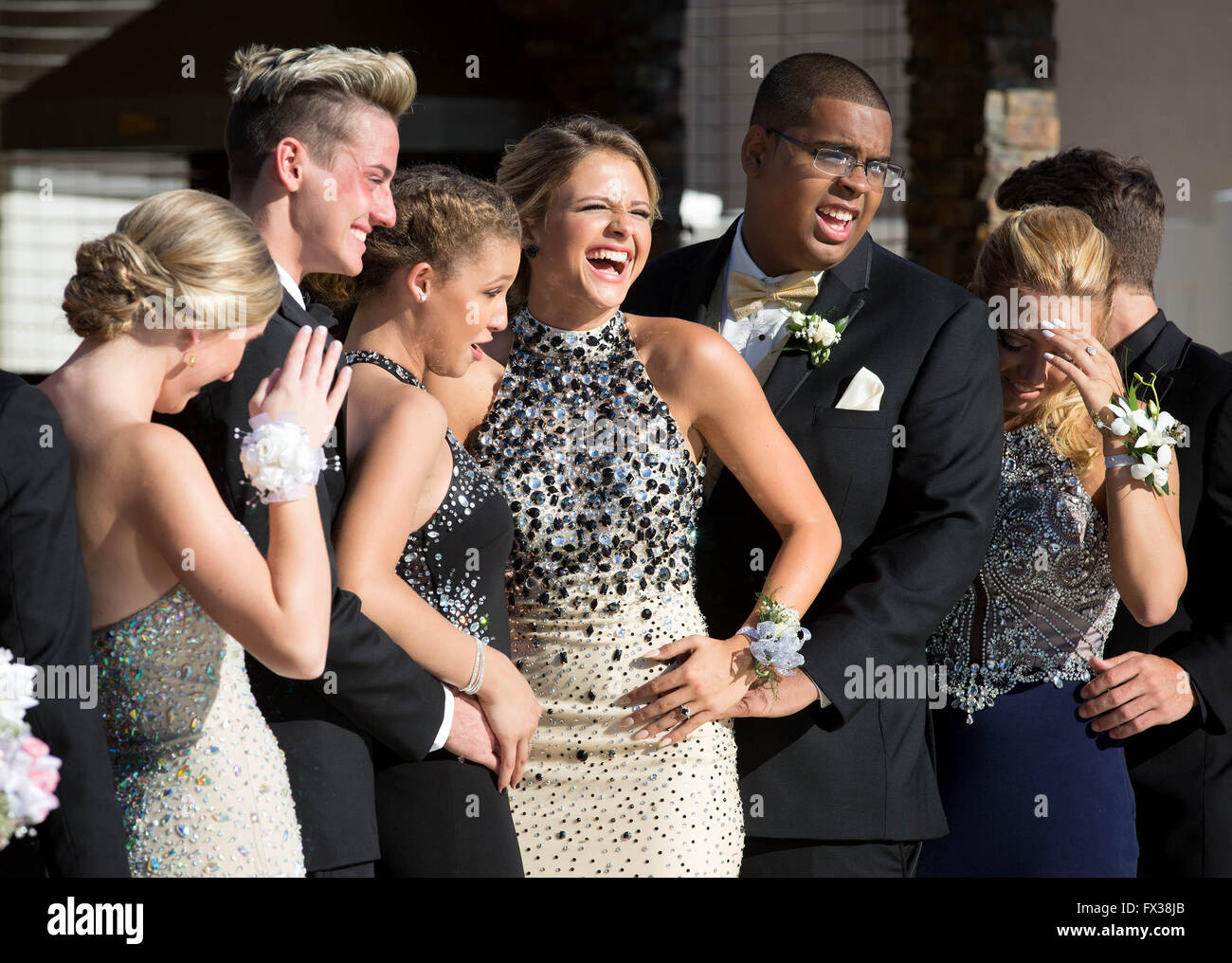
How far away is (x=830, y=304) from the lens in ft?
10.7

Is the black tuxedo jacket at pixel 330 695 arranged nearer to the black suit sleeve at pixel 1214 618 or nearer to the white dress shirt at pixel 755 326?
the white dress shirt at pixel 755 326

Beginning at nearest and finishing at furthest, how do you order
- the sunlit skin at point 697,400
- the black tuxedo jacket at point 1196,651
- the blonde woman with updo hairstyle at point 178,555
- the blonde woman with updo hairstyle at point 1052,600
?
the blonde woman with updo hairstyle at point 178,555, the sunlit skin at point 697,400, the blonde woman with updo hairstyle at point 1052,600, the black tuxedo jacket at point 1196,651

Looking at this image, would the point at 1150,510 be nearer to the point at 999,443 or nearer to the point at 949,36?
the point at 999,443

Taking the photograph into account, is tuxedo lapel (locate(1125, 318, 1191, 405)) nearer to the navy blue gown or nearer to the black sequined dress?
the navy blue gown

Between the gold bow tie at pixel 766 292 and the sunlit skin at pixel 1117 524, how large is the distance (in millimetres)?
429

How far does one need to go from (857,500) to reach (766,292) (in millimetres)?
525

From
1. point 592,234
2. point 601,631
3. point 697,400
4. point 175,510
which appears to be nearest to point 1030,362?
point 697,400

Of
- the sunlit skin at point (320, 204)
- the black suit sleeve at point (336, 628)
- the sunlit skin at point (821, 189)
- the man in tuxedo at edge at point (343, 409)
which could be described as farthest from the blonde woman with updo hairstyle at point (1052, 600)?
the sunlit skin at point (320, 204)

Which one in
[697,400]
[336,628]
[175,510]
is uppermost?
[697,400]

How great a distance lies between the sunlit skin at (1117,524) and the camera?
3.09m

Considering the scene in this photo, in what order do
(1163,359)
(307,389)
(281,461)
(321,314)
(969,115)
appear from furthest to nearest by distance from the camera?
1. (969,115)
2. (1163,359)
3. (321,314)
4. (307,389)
5. (281,461)

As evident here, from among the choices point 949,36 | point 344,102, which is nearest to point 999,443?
point 344,102

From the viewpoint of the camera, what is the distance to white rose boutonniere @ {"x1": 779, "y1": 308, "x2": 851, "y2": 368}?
3145mm

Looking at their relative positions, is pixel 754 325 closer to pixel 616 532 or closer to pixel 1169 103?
pixel 616 532
